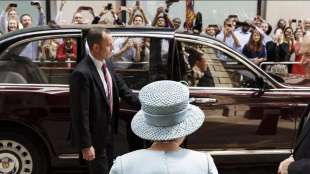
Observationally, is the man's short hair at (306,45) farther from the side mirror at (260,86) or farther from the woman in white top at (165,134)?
the side mirror at (260,86)

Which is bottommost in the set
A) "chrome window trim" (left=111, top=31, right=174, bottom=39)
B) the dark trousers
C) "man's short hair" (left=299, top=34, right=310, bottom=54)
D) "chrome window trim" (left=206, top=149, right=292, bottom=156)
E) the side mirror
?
"chrome window trim" (left=206, top=149, right=292, bottom=156)

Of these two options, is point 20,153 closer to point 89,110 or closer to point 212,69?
point 89,110

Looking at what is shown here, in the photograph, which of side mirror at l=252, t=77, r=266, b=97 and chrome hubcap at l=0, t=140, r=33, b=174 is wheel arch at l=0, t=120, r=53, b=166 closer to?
Result: chrome hubcap at l=0, t=140, r=33, b=174

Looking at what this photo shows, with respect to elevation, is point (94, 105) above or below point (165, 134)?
below

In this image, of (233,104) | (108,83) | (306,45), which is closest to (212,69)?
(233,104)

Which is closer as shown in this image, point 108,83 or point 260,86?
point 108,83

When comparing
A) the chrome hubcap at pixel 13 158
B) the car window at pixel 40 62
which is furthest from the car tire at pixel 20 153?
the car window at pixel 40 62

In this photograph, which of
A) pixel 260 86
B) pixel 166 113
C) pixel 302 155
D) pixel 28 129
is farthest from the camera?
pixel 260 86

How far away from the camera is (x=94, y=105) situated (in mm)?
3736

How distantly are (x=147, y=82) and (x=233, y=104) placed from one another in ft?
2.89

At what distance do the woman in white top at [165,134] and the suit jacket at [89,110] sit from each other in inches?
66.5

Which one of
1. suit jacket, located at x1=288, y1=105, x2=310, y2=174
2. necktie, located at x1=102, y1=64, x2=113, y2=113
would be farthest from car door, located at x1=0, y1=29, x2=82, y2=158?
suit jacket, located at x1=288, y1=105, x2=310, y2=174

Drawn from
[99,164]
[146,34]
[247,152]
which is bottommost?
[247,152]

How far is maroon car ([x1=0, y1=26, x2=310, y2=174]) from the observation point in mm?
4770
